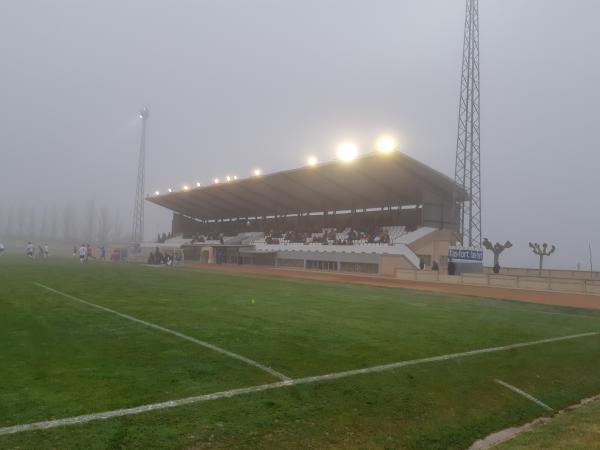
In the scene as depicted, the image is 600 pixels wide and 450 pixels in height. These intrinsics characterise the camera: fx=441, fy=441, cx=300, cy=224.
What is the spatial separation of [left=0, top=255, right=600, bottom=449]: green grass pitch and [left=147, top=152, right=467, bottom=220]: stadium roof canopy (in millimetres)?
27953

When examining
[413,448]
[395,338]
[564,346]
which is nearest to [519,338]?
[564,346]

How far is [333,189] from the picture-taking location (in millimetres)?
46656

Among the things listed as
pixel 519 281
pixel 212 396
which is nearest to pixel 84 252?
pixel 519 281

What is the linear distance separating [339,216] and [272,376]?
148ft

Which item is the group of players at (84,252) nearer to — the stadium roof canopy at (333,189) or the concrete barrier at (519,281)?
the stadium roof canopy at (333,189)

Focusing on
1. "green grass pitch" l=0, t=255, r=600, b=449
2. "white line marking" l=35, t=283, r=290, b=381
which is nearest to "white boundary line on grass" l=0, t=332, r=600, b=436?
"green grass pitch" l=0, t=255, r=600, b=449

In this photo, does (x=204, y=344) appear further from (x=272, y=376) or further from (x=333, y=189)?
(x=333, y=189)

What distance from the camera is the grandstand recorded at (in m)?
39.2

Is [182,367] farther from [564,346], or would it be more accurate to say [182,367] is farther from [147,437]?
[564,346]

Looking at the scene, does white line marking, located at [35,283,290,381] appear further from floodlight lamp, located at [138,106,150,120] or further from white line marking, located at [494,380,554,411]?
floodlight lamp, located at [138,106,150,120]

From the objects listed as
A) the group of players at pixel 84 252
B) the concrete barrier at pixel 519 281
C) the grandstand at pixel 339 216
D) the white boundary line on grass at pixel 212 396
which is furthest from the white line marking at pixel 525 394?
the group of players at pixel 84 252

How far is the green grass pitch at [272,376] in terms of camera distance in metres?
4.67

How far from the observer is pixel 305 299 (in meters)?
16.2

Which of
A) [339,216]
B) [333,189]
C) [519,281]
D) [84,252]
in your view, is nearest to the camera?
[519,281]
